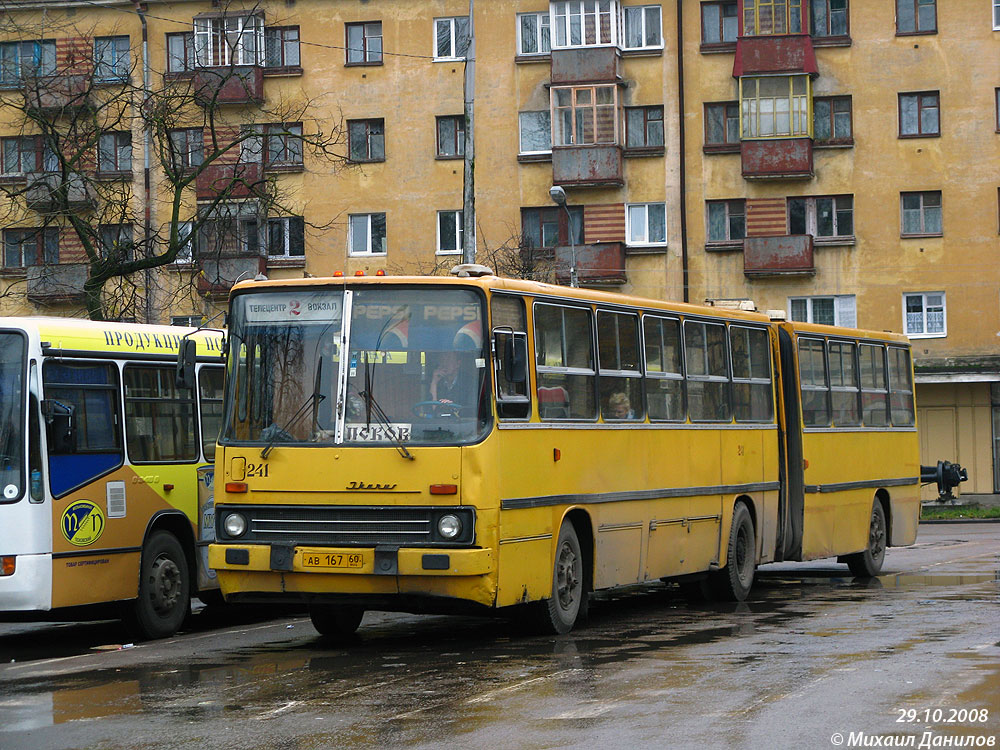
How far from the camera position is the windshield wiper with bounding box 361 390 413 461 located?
42.0 ft

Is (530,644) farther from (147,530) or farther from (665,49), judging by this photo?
(665,49)

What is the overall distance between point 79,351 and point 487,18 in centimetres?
3443

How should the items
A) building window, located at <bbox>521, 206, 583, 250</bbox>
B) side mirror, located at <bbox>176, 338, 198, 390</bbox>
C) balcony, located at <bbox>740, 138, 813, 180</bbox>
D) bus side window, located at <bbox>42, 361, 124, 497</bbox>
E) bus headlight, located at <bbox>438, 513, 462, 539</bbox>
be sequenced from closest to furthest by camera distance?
bus headlight, located at <bbox>438, 513, 462, 539</bbox>
side mirror, located at <bbox>176, 338, 198, 390</bbox>
bus side window, located at <bbox>42, 361, 124, 497</bbox>
balcony, located at <bbox>740, 138, 813, 180</bbox>
building window, located at <bbox>521, 206, 583, 250</bbox>

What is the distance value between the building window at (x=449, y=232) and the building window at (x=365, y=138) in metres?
2.70

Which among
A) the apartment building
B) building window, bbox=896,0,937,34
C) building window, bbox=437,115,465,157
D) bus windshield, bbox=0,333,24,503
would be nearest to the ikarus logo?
bus windshield, bbox=0,333,24,503

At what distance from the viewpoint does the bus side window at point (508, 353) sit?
42.9ft

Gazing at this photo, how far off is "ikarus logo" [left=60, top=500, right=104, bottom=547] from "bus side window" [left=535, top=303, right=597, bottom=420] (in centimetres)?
403

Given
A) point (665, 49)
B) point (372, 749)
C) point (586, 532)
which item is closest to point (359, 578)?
point (586, 532)

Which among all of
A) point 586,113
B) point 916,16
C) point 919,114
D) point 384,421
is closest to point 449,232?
point 586,113

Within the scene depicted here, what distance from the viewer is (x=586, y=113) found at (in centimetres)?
4641

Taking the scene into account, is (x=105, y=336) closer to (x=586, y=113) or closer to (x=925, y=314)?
(x=586, y=113)

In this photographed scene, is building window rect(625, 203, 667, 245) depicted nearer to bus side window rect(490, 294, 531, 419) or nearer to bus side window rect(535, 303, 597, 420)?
bus side window rect(535, 303, 597, 420)

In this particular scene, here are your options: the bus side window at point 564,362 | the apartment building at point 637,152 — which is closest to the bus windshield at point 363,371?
the bus side window at point 564,362

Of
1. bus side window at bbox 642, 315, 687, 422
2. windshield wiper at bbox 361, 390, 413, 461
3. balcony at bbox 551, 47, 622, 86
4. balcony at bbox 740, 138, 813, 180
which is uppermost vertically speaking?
balcony at bbox 551, 47, 622, 86
